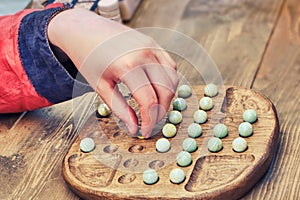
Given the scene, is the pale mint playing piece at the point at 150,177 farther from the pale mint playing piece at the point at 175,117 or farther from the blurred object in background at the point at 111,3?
the blurred object in background at the point at 111,3

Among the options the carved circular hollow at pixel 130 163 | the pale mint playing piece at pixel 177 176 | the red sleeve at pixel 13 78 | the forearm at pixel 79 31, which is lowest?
the carved circular hollow at pixel 130 163

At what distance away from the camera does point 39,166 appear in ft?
2.57

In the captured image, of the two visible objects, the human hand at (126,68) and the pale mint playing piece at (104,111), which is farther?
the pale mint playing piece at (104,111)

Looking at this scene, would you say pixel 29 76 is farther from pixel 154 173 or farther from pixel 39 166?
pixel 154 173

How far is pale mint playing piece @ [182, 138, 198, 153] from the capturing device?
2.38 ft

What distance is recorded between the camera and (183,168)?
2.30ft

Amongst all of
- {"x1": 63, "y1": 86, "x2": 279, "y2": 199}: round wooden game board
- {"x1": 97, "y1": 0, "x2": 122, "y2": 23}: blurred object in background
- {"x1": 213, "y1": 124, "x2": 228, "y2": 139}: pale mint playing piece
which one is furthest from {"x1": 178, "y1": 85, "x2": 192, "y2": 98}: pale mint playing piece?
{"x1": 97, "y1": 0, "x2": 122, "y2": 23}: blurred object in background

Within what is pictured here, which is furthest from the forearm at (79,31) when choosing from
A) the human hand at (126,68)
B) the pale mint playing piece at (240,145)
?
the pale mint playing piece at (240,145)

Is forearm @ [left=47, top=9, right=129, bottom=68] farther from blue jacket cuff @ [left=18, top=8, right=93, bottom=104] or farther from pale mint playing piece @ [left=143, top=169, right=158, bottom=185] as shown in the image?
pale mint playing piece @ [left=143, top=169, right=158, bottom=185]

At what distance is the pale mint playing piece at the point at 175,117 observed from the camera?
0.78 metres

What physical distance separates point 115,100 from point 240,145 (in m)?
0.16

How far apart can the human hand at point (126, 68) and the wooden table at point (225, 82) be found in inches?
4.9

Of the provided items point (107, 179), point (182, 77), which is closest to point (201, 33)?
point (182, 77)

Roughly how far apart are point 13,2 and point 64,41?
0.44 metres
